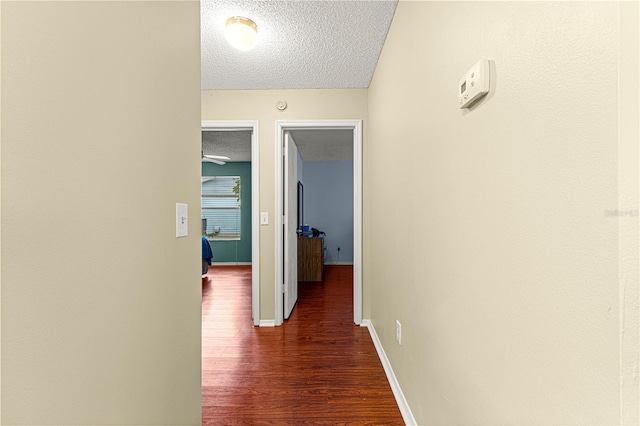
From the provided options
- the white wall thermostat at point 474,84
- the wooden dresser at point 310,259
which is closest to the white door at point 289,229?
the wooden dresser at point 310,259

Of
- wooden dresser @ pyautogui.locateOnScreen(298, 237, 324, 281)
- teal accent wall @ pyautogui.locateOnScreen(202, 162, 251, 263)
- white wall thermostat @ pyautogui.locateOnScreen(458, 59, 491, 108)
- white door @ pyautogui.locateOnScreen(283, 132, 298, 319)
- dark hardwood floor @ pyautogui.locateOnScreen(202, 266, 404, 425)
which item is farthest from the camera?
teal accent wall @ pyautogui.locateOnScreen(202, 162, 251, 263)

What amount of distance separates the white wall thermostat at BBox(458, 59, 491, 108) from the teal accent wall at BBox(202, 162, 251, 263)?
5.91 meters

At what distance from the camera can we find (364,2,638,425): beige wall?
1.56 feet

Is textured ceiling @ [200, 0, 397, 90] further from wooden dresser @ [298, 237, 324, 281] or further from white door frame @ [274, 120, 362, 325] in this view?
wooden dresser @ [298, 237, 324, 281]

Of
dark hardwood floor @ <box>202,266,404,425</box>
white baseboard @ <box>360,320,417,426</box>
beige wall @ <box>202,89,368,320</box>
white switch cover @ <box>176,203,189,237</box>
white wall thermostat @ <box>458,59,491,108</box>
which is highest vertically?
beige wall @ <box>202,89,368,320</box>

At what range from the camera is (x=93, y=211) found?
64 centimetres

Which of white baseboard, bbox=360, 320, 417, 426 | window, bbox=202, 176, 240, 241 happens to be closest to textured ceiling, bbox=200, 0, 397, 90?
white baseboard, bbox=360, 320, 417, 426

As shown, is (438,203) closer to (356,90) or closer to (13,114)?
(13,114)

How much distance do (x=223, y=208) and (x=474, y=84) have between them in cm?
625

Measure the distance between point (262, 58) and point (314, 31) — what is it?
1.76ft

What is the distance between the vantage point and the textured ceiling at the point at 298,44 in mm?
1745

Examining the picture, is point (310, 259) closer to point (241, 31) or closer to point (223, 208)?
point (223, 208)

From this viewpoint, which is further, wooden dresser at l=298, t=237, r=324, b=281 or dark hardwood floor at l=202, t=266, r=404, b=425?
wooden dresser at l=298, t=237, r=324, b=281

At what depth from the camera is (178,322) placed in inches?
40.7
